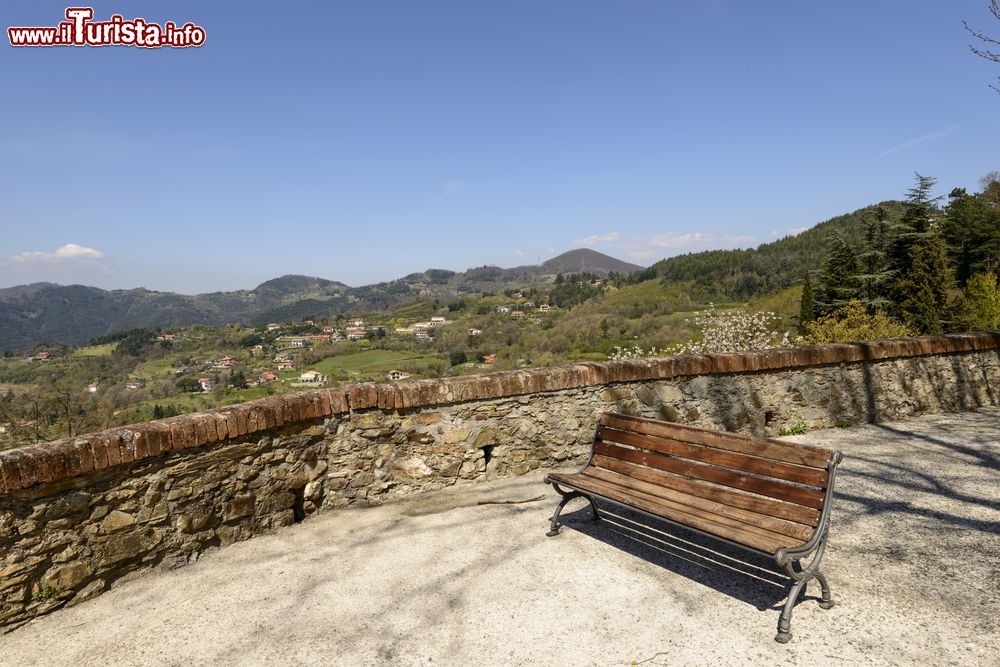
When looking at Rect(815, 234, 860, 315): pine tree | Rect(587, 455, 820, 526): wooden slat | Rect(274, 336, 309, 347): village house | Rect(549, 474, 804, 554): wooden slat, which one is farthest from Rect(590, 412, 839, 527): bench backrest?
Rect(274, 336, 309, 347): village house

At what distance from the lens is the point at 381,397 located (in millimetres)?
4203

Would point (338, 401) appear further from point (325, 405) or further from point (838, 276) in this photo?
point (838, 276)

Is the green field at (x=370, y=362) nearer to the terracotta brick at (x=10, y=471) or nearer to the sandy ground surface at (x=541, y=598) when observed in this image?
the sandy ground surface at (x=541, y=598)

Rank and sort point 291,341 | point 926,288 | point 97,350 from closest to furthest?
point 926,288, point 291,341, point 97,350

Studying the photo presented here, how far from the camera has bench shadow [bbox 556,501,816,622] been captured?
2.80 meters

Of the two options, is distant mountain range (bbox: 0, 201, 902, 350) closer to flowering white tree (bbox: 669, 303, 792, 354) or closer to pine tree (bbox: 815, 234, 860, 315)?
pine tree (bbox: 815, 234, 860, 315)

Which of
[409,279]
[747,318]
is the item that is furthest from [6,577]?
[409,279]

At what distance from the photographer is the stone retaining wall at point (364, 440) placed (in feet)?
9.48

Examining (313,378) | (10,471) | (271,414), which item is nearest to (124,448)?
(10,471)

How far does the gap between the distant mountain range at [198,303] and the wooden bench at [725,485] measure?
11974cm

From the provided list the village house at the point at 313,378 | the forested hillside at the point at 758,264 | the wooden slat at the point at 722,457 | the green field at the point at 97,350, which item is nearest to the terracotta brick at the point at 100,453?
the wooden slat at the point at 722,457

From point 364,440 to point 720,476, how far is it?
2668mm

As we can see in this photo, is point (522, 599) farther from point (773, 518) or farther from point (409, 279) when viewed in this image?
point (409, 279)

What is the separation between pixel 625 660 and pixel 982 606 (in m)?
1.84
